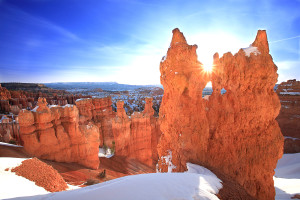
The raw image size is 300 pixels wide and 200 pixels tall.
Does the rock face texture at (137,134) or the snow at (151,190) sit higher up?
the snow at (151,190)

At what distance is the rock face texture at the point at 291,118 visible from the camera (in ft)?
79.4

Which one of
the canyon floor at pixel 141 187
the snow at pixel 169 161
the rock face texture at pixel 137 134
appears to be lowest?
the rock face texture at pixel 137 134

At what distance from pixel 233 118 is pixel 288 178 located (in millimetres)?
15436

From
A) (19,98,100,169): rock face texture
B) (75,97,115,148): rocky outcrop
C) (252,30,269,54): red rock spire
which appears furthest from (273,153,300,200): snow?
(75,97,115,148): rocky outcrop

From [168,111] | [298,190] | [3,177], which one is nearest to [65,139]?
[3,177]

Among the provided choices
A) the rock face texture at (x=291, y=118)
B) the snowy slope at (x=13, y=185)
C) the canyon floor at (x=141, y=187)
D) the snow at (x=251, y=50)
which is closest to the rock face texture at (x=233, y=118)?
the snow at (x=251, y=50)

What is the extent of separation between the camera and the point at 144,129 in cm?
2058

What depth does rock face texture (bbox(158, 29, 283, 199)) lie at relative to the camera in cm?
671

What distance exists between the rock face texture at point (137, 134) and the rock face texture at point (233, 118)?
12022 millimetres

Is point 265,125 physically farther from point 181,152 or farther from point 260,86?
point 181,152

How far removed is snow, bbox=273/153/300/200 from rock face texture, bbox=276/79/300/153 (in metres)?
3.30

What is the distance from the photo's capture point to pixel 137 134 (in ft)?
67.0

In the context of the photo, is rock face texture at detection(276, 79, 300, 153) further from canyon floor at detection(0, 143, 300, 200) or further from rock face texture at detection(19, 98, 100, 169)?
rock face texture at detection(19, 98, 100, 169)

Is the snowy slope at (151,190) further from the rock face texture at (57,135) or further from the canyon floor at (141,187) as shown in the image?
the rock face texture at (57,135)
